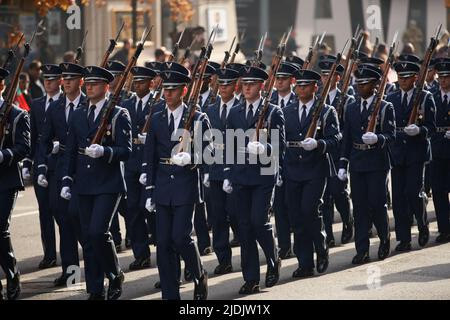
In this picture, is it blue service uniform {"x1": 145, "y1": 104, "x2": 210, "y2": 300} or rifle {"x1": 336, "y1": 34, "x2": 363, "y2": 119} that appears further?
rifle {"x1": 336, "y1": 34, "x2": 363, "y2": 119}

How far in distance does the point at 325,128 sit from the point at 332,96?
2.89 meters

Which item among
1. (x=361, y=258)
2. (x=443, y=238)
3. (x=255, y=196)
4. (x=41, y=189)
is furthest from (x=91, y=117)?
(x=443, y=238)

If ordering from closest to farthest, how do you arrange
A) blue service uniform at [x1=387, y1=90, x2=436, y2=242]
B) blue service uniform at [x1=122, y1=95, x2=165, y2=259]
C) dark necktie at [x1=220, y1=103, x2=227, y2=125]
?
blue service uniform at [x1=122, y1=95, x2=165, y2=259], dark necktie at [x1=220, y1=103, x2=227, y2=125], blue service uniform at [x1=387, y1=90, x2=436, y2=242]

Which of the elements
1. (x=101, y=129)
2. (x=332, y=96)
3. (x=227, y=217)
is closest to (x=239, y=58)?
(x=332, y=96)

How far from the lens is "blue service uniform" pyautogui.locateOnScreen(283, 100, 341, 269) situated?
45.8 ft

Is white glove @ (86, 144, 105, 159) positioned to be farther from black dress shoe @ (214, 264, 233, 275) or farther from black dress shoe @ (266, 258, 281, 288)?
black dress shoe @ (214, 264, 233, 275)

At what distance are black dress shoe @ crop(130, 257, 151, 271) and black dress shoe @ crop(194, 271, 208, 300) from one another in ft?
7.84

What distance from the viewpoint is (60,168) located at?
14.0 m

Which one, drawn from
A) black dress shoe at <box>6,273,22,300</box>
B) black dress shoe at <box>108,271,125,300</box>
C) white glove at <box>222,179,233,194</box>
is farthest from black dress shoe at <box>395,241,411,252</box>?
black dress shoe at <box>6,273,22,300</box>

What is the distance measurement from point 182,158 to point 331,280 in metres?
2.35

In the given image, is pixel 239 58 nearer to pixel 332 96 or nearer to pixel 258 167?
pixel 332 96

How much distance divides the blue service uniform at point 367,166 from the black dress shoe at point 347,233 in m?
1.66
